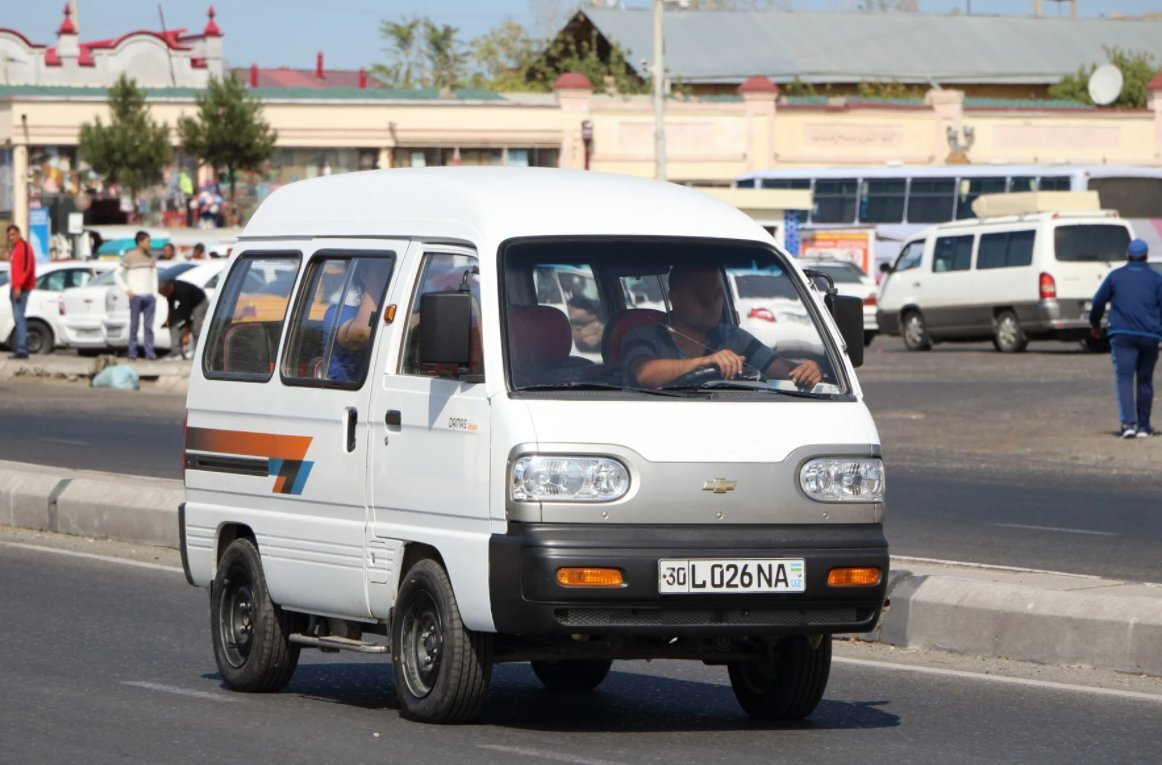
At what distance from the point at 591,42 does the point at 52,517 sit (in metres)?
68.0

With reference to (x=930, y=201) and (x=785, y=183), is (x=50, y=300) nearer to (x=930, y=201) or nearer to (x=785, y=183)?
(x=785, y=183)

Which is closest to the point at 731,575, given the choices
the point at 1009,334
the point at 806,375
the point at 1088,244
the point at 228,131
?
the point at 806,375

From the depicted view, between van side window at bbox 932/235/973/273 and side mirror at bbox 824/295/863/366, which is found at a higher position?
side mirror at bbox 824/295/863/366

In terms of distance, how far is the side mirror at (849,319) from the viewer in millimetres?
8625

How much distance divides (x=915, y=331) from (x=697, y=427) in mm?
31760

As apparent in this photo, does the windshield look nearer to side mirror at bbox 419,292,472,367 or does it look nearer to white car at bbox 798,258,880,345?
side mirror at bbox 419,292,472,367

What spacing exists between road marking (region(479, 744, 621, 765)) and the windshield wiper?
3.97 feet

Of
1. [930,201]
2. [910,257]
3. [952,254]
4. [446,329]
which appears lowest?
[910,257]

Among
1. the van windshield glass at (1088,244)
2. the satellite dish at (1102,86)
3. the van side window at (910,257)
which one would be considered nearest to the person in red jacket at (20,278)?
the van side window at (910,257)

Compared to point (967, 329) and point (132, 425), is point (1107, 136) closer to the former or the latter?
point (967, 329)

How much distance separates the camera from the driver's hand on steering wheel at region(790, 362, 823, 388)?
807cm

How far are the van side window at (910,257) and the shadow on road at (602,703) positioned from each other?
29.4m

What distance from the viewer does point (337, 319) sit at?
8.77 m

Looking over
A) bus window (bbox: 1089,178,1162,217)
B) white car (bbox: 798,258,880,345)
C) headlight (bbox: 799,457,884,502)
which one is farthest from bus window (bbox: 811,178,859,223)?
headlight (bbox: 799,457,884,502)
